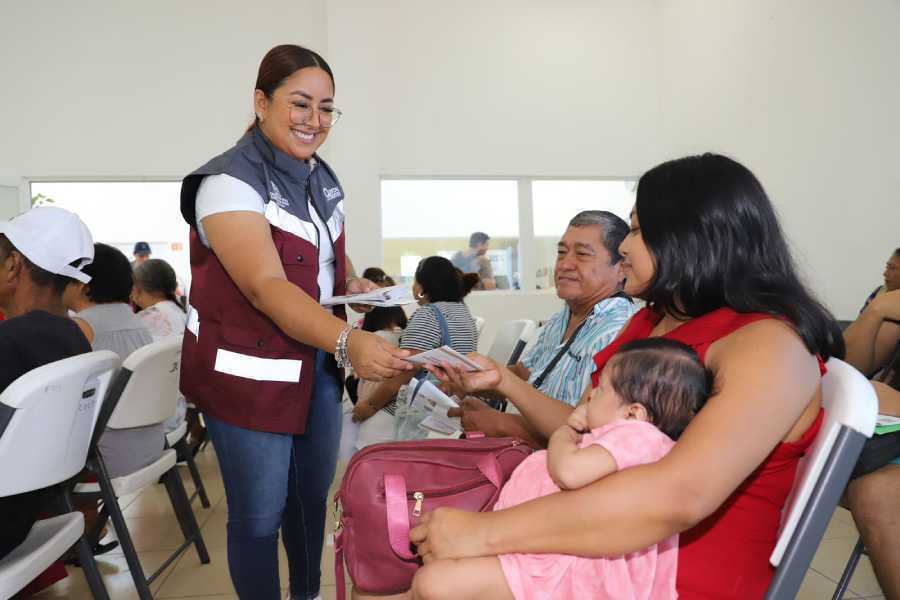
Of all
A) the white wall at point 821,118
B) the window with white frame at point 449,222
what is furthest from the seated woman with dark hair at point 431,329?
the window with white frame at point 449,222

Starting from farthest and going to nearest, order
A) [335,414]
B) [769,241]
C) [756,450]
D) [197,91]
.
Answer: [197,91], [335,414], [769,241], [756,450]

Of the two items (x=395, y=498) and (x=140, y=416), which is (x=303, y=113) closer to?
(x=395, y=498)

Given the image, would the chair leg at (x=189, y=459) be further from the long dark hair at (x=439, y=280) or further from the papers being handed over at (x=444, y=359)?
the papers being handed over at (x=444, y=359)

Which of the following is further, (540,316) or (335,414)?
(540,316)

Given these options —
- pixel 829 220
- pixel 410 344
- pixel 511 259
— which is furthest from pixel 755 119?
pixel 410 344

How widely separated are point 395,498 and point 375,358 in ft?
1.09

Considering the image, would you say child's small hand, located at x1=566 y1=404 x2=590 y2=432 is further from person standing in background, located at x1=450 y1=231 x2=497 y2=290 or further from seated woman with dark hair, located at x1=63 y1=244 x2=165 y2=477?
person standing in background, located at x1=450 y1=231 x2=497 y2=290

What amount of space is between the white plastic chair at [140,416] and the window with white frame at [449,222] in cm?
588

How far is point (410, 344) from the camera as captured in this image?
2.94 m

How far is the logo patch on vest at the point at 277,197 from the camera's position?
67.7 inches

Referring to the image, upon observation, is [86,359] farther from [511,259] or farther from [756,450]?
[511,259]

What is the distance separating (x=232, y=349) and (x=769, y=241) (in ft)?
3.97

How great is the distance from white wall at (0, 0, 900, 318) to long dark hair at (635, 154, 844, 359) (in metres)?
5.55

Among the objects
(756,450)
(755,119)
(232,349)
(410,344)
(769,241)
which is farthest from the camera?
(755,119)
